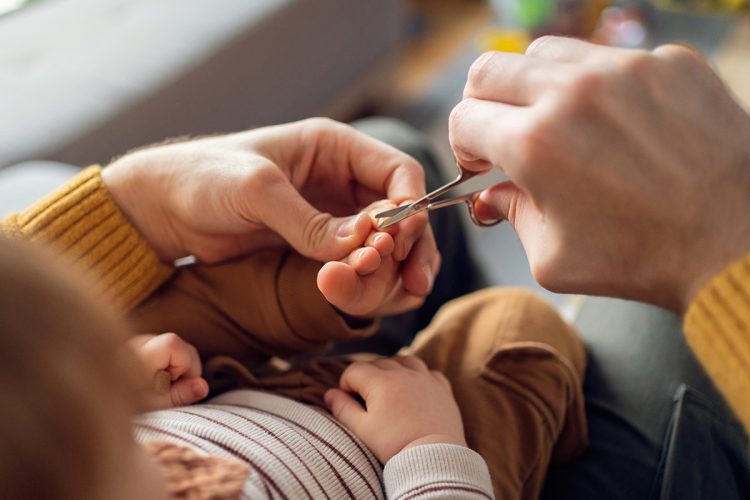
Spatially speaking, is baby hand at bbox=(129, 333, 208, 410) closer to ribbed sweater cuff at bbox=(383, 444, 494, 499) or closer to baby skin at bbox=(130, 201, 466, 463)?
baby skin at bbox=(130, 201, 466, 463)

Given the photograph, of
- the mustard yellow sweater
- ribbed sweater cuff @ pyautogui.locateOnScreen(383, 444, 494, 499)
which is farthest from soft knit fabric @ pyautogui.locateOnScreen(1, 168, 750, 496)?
ribbed sweater cuff @ pyautogui.locateOnScreen(383, 444, 494, 499)

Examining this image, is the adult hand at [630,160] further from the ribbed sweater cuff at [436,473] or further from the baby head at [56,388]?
the baby head at [56,388]

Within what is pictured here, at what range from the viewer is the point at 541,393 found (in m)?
0.64

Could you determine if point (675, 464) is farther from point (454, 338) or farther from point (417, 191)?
point (417, 191)

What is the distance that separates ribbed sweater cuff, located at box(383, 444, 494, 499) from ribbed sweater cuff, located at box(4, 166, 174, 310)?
32 centimetres

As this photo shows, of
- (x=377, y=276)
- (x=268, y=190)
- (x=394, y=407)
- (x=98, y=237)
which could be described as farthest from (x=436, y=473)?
(x=98, y=237)

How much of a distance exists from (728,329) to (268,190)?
15.0 inches

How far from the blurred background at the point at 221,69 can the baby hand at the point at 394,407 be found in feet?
1.47

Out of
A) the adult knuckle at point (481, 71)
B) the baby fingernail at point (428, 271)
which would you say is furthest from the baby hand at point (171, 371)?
the adult knuckle at point (481, 71)

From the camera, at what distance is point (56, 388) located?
339 mm

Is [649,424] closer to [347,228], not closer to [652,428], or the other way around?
[652,428]

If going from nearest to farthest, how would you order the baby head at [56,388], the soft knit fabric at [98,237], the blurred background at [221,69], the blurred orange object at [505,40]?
1. the baby head at [56,388]
2. the soft knit fabric at [98,237]
3. the blurred background at [221,69]
4. the blurred orange object at [505,40]

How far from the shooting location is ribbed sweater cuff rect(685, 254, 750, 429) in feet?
1.42

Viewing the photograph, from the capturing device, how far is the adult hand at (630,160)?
0.44 meters
